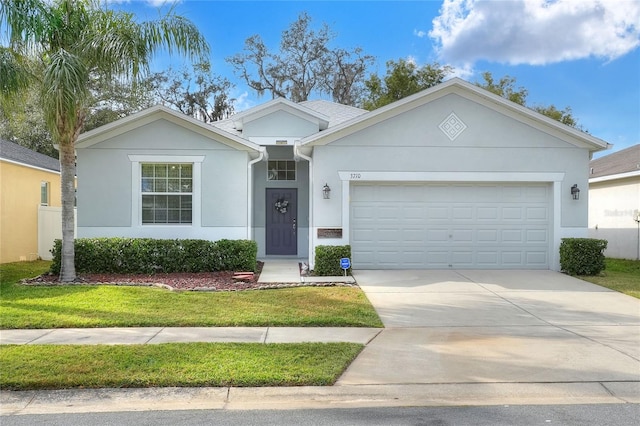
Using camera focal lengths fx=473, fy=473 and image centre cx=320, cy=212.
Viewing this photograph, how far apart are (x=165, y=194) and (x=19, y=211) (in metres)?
6.59

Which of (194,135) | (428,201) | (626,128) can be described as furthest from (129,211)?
(626,128)

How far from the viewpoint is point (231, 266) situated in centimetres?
1192

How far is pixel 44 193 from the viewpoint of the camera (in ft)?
57.9

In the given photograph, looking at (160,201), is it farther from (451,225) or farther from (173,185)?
(451,225)

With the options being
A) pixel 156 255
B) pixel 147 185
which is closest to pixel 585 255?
pixel 156 255

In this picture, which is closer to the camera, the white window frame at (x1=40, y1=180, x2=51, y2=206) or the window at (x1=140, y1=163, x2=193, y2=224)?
the window at (x1=140, y1=163, x2=193, y2=224)

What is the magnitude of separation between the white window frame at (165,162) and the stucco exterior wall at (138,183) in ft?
0.08

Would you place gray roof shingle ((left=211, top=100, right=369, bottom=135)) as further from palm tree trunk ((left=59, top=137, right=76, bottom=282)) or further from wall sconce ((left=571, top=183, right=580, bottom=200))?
wall sconce ((left=571, top=183, right=580, bottom=200))

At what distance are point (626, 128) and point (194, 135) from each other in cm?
1646

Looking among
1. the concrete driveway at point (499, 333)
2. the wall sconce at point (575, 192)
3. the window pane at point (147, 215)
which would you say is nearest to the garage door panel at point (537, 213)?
the wall sconce at point (575, 192)

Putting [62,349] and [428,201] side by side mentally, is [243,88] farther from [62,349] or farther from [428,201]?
[62,349]

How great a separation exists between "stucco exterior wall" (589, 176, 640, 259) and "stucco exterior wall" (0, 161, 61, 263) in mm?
20238

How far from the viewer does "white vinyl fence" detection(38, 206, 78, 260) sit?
16656mm

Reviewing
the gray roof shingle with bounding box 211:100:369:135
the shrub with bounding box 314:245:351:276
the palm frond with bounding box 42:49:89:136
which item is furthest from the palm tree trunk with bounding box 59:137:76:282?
the gray roof shingle with bounding box 211:100:369:135
